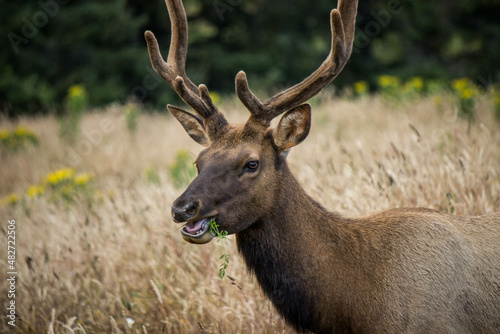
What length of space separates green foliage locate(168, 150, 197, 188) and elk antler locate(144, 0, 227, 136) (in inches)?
81.5

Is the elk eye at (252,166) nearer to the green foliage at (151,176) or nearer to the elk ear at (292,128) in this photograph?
the elk ear at (292,128)

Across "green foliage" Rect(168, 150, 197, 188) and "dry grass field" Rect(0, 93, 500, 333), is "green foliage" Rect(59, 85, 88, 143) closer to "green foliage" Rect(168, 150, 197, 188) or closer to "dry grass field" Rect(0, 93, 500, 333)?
"dry grass field" Rect(0, 93, 500, 333)

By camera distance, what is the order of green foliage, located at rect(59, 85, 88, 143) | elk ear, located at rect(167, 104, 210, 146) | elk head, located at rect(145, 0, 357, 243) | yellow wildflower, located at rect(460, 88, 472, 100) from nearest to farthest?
elk head, located at rect(145, 0, 357, 243) → elk ear, located at rect(167, 104, 210, 146) → yellow wildflower, located at rect(460, 88, 472, 100) → green foliage, located at rect(59, 85, 88, 143)

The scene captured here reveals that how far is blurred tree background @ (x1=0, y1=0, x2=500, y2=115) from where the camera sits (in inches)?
565

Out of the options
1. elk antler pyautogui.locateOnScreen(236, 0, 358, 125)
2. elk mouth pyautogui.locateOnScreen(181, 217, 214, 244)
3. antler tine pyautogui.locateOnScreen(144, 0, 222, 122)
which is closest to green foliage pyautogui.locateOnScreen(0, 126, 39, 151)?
antler tine pyautogui.locateOnScreen(144, 0, 222, 122)

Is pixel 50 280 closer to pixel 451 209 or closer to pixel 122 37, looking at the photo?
pixel 451 209

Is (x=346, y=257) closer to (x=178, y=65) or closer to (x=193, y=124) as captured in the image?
(x=193, y=124)

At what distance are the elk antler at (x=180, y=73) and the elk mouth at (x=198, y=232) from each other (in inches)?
26.0

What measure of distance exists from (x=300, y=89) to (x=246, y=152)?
0.56 meters

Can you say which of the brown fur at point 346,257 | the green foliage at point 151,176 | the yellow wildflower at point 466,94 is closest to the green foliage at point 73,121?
the green foliage at point 151,176

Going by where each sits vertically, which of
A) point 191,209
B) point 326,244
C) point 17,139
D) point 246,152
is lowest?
point 326,244

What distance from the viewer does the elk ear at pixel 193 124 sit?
128 inches

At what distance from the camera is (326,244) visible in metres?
2.76

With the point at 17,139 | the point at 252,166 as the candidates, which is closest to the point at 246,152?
the point at 252,166
